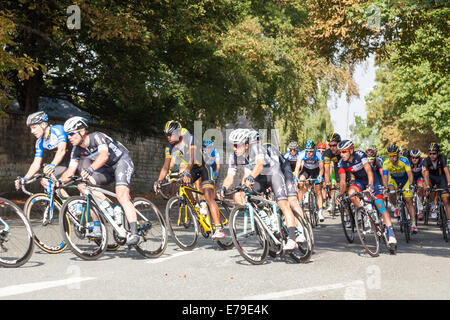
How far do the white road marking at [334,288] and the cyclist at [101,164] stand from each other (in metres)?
2.56

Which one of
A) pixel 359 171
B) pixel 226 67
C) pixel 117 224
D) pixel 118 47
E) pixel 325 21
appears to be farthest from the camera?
pixel 226 67

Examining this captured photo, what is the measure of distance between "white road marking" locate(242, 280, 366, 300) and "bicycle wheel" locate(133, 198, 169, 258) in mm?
2700

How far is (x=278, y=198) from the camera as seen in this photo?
7.95 m

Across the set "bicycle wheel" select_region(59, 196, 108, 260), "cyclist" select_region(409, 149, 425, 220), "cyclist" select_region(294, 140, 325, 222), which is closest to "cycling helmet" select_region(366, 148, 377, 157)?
"cyclist" select_region(409, 149, 425, 220)

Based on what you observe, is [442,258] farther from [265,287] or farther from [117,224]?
[117,224]

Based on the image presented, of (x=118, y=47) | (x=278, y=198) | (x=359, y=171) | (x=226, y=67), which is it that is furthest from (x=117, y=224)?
(x=226, y=67)

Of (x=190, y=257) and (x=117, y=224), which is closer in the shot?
(x=117, y=224)

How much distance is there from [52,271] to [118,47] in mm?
13188

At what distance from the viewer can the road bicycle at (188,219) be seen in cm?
888

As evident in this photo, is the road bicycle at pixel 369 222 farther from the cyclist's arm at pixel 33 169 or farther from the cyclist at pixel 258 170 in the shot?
the cyclist's arm at pixel 33 169

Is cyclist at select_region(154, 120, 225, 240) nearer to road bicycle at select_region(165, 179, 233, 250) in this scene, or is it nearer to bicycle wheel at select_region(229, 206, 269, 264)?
road bicycle at select_region(165, 179, 233, 250)

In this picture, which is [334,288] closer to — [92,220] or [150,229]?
[150,229]

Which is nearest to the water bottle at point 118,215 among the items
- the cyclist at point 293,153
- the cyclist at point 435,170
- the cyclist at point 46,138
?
the cyclist at point 46,138

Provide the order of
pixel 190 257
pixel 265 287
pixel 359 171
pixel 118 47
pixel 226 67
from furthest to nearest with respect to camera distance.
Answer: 1. pixel 226 67
2. pixel 118 47
3. pixel 359 171
4. pixel 190 257
5. pixel 265 287
